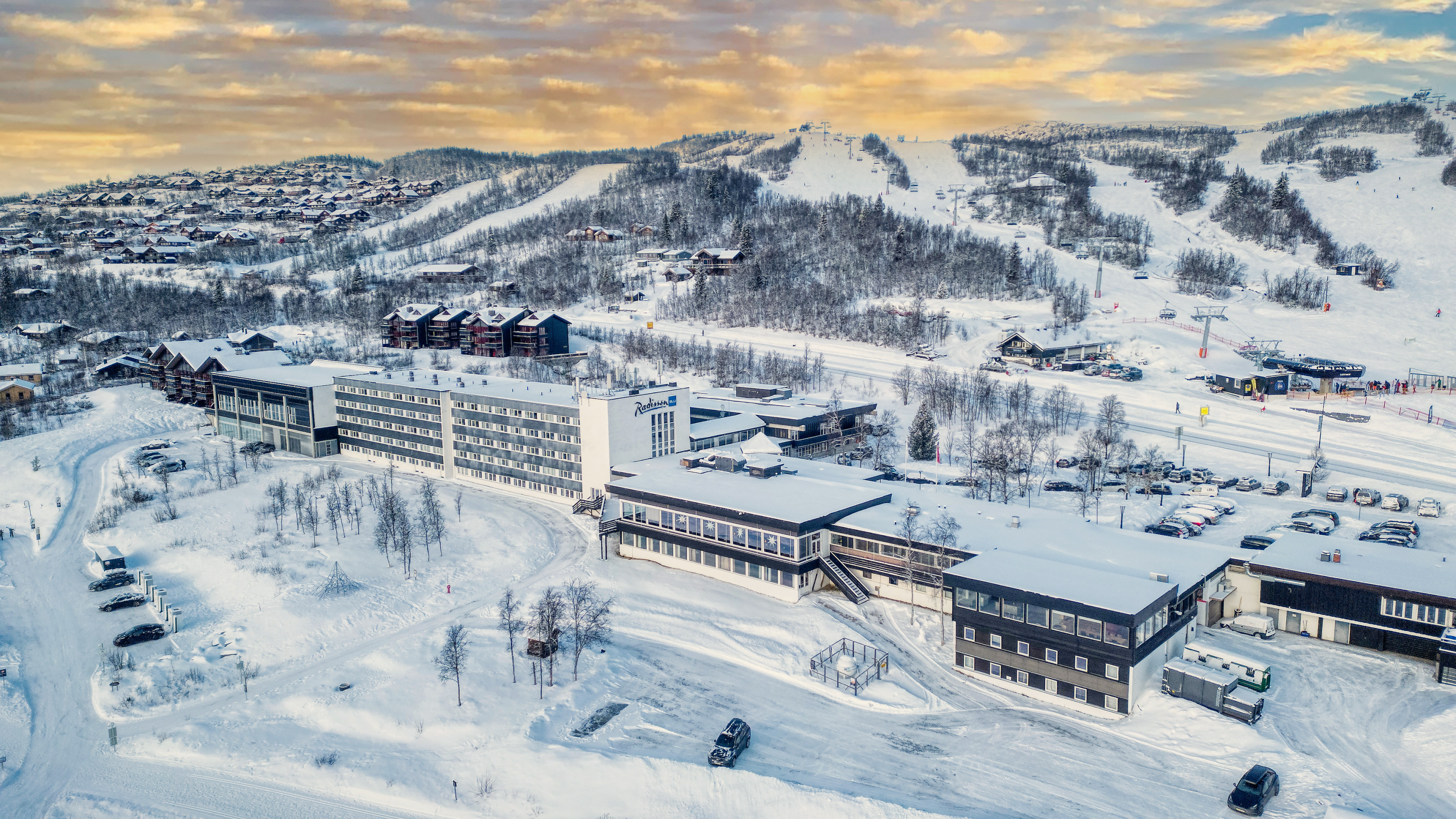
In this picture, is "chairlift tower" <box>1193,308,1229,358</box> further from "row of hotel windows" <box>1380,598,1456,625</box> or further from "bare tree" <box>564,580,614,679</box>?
"bare tree" <box>564,580,614,679</box>

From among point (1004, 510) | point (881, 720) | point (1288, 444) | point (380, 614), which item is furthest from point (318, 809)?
point (1288, 444)

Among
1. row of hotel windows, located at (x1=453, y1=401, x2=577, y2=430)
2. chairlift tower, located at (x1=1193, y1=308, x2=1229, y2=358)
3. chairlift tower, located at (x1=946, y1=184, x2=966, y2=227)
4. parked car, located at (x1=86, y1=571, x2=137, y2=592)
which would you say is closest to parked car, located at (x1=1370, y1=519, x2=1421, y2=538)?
chairlift tower, located at (x1=1193, y1=308, x2=1229, y2=358)

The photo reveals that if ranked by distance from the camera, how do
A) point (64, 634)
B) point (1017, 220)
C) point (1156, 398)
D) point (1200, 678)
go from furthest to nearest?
point (1017, 220) < point (1156, 398) < point (64, 634) < point (1200, 678)

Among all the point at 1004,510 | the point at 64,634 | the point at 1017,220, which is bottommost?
the point at 64,634

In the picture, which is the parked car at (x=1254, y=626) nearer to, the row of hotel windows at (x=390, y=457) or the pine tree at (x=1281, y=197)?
the row of hotel windows at (x=390, y=457)

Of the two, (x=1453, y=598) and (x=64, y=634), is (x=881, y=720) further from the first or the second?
(x=64, y=634)

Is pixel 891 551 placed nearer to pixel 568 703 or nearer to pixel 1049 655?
pixel 1049 655
